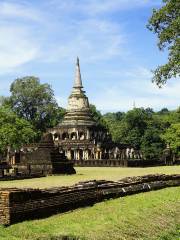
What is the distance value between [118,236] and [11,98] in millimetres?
73157

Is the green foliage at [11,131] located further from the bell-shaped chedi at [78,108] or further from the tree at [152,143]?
the tree at [152,143]

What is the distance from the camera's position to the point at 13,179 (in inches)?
1207

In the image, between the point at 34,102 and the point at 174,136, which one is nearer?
the point at 174,136

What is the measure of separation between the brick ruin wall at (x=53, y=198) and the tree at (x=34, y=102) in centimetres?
6465

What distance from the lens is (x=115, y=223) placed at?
14.1 meters

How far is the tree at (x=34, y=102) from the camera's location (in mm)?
84062

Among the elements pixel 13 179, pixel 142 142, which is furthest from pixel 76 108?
pixel 13 179

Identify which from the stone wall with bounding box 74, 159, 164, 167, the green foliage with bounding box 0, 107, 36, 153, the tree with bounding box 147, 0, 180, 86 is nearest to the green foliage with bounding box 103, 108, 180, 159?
the stone wall with bounding box 74, 159, 164, 167

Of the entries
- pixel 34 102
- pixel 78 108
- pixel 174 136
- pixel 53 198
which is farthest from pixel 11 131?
pixel 53 198

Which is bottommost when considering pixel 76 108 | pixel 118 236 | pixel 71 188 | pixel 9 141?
pixel 118 236

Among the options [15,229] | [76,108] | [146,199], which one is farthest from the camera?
[76,108]

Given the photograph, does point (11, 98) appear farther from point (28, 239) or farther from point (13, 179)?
point (28, 239)

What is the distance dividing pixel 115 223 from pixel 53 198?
7.05ft

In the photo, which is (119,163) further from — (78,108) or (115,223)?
(115,223)
